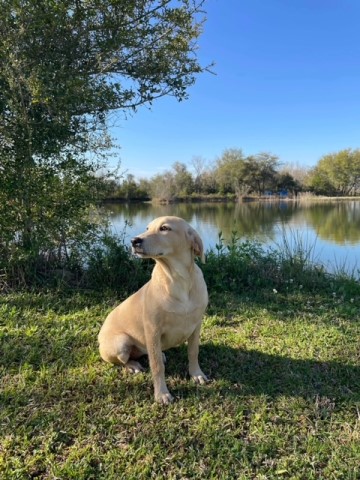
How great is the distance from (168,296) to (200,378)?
0.76m

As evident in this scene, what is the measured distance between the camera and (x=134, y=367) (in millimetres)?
2924

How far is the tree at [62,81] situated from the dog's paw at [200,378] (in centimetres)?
303

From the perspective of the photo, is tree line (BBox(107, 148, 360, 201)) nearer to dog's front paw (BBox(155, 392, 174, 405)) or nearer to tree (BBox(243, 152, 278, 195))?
tree (BBox(243, 152, 278, 195))

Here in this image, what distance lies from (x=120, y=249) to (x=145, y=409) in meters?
2.95

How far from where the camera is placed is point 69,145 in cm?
525

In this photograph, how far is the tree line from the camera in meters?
57.0

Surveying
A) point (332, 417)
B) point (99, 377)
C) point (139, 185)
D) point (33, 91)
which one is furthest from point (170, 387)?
point (139, 185)

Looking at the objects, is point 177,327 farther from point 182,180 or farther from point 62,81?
point 182,180

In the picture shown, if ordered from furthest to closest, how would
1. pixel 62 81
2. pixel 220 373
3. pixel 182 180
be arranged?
pixel 182 180 → pixel 62 81 → pixel 220 373

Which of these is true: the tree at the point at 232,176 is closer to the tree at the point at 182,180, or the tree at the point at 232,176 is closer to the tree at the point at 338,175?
the tree at the point at 182,180

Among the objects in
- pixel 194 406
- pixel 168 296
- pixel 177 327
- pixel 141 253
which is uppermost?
pixel 141 253

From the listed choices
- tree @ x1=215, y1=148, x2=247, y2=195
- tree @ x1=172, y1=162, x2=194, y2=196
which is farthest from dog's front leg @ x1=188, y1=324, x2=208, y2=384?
tree @ x1=215, y1=148, x2=247, y2=195

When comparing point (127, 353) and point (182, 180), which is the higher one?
point (182, 180)

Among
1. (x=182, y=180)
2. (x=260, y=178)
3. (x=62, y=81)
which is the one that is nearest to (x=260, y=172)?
(x=260, y=178)
